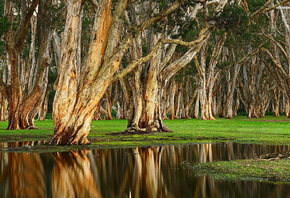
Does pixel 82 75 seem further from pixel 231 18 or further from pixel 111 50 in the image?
pixel 231 18

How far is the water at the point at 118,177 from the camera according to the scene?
206 inches

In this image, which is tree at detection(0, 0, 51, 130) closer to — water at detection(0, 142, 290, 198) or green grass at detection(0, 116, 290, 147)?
green grass at detection(0, 116, 290, 147)

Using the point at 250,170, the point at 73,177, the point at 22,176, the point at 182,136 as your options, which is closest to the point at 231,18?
the point at 182,136

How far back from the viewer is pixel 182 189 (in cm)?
542

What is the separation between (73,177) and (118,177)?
0.79 m

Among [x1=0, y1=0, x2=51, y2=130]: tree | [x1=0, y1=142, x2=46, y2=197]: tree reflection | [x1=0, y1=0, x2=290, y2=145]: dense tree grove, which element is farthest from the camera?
[x1=0, y1=0, x2=51, y2=130]: tree

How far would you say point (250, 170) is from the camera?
677cm

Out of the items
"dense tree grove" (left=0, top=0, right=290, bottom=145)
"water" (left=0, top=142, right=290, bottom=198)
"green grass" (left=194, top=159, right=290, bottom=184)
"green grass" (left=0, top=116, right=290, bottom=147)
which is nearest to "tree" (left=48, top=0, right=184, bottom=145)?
"dense tree grove" (left=0, top=0, right=290, bottom=145)

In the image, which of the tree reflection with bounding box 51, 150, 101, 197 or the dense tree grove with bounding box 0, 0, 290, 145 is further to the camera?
the dense tree grove with bounding box 0, 0, 290, 145

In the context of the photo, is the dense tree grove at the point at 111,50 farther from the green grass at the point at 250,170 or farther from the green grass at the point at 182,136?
the green grass at the point at 250,170

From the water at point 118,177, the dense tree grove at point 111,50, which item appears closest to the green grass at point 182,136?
the dense tree grove at point 111,50

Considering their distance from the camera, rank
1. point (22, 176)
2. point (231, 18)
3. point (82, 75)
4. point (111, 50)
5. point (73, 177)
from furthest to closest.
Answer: point (231, 18) → point (111, 50) → point (82, 75) → point (22, 176) → point (73, 177)

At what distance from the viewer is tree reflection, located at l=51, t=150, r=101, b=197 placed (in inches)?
208

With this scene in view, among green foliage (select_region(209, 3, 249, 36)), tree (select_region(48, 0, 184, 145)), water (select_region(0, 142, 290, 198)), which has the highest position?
green foliage (select_region(209, 3, 249, 36))
